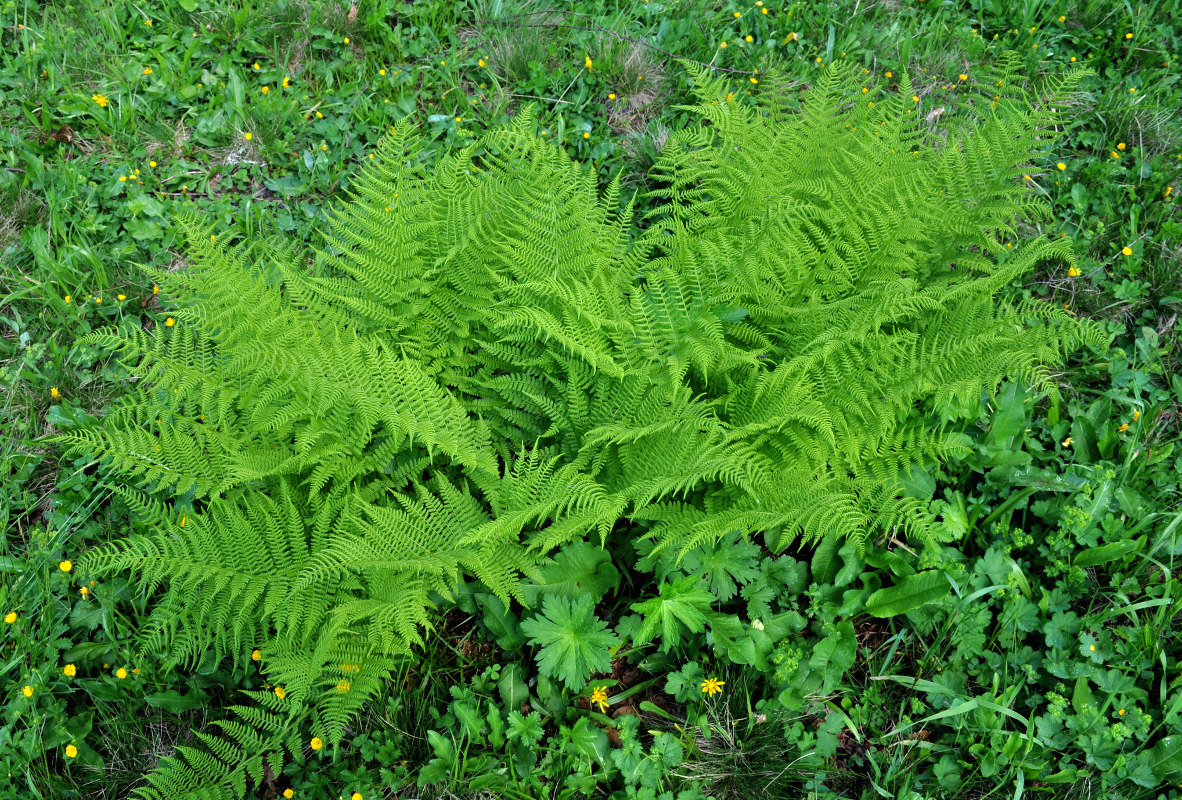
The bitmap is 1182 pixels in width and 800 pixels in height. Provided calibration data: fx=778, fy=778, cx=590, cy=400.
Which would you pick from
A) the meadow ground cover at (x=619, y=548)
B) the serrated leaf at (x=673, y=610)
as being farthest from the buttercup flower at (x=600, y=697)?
the serrated leaf at (x=673, y=610)

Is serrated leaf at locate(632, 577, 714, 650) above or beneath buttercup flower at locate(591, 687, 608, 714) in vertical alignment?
above

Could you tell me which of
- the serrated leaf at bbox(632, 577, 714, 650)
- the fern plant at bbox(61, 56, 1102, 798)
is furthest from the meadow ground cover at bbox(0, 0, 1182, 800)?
the fern plant at bbox(61, 56, 1102, 798)

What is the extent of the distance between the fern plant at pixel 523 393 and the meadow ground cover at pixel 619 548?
0.54 ft

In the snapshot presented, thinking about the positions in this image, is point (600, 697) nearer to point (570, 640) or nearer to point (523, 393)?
point (570, 640)

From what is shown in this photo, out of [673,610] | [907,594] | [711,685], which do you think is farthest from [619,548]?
[907,594]

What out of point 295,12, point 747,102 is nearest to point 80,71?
point 295,12

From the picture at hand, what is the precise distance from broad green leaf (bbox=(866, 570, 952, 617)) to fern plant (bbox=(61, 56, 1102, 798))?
22 cm

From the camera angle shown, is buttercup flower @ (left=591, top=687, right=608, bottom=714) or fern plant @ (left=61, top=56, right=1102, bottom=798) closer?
fern plant @ (left=61, top=56, right=1102, bottom=798)

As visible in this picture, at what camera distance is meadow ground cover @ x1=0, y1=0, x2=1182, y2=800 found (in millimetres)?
2236

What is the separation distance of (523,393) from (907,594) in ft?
4.46

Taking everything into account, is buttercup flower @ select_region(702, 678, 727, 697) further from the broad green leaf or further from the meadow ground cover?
the broad green leaf

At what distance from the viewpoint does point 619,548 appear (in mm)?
2574

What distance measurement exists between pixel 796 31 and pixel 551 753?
12.0 ft

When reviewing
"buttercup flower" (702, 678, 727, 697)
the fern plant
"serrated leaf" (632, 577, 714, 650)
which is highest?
the fern plant
